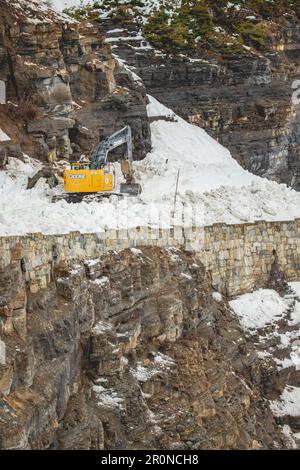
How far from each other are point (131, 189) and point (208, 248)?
14.2 feet

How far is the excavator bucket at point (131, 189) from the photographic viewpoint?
6334 cm

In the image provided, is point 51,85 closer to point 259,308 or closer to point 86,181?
point 86,181

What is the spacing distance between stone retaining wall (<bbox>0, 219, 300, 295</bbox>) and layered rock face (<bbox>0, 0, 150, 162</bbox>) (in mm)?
8315

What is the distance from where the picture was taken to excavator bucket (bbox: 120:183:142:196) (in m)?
63.3

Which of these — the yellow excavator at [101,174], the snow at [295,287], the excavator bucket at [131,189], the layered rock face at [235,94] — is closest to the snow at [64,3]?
the layered rock face at [235,94]

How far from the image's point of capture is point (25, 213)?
55.9 m

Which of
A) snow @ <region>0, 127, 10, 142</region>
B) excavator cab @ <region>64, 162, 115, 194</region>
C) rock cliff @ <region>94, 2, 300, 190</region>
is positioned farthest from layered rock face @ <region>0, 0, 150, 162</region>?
rock cliff @ <region>94, 2, 300, 190</region>

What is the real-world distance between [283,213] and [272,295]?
4.42 meters

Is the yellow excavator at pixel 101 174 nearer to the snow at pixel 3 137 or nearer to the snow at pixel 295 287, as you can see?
the snow at pixel 3 137

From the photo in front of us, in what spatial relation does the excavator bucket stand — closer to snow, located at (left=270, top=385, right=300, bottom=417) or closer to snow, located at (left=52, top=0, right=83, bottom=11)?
snow, located at (left=270, top=385, right=300, bottom=417)

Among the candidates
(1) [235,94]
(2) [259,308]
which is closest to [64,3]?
(1) [235,94]

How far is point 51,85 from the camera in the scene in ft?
218

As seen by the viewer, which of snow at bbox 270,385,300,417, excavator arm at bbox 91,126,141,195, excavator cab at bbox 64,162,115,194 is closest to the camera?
snow at bbox 270,385,300,417
